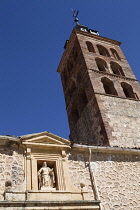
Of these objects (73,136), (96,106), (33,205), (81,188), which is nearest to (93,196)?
(81,188)

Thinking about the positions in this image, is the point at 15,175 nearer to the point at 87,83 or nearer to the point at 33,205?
the point at 33,205

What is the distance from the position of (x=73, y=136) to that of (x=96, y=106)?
3329 mm

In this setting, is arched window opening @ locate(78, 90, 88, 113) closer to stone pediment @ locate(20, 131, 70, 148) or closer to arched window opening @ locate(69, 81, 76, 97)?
arched window opening @ locate(69, 81, 76, 97)

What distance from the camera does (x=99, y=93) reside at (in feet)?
43.9

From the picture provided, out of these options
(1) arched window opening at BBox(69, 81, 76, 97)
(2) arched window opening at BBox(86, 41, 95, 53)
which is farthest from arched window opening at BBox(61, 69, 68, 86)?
(2) arched window opening at BBox(86, 41, 95, 53)

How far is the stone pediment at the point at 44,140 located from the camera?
7.52 m

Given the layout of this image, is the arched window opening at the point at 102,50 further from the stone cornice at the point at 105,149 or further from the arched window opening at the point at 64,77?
→ the stone cornice at the point at 105,149

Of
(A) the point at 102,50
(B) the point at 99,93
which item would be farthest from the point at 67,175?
(A) the point at 102,50

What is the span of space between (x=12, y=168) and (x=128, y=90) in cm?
1070

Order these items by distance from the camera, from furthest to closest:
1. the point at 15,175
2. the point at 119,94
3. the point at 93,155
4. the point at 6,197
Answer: the point at 119,94, the point at 93,155, the point at 15,175, the point at 6,197

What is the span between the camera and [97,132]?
12.1m

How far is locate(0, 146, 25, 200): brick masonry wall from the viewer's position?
6574mm

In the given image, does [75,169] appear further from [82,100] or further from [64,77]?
[64,77]

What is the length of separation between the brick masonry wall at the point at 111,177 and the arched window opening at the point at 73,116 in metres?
7.17
